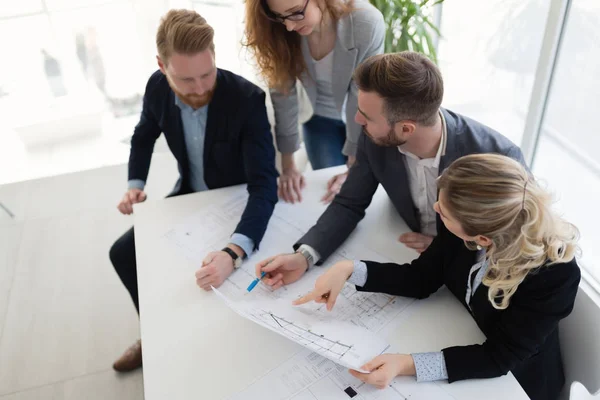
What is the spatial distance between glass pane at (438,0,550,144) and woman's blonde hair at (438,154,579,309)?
1.22 meters

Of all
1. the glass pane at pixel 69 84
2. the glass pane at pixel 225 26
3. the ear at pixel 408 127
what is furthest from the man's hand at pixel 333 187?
the glass pane at pixel 69 84

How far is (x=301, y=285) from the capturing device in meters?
1.31

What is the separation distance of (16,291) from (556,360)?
2329 millimetres

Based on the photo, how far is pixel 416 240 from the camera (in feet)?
4.66

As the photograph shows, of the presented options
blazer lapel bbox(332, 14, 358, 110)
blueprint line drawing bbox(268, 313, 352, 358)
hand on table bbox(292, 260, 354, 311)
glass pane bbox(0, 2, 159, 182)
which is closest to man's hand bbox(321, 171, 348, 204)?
blazer lapel bbox(332, 14, 358, 110)

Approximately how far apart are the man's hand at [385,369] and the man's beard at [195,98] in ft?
3.27

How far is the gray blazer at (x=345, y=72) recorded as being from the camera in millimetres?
1705

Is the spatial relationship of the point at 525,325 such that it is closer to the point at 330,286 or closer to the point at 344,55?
the point at 330,286

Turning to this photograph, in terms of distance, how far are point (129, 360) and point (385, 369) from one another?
4.34 ft

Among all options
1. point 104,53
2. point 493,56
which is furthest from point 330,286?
point 104,53

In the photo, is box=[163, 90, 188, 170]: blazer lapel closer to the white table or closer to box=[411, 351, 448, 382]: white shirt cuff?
the white table

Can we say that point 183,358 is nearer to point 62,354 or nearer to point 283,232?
point 283,232

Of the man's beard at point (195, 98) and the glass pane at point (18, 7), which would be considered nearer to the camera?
the man's beard at point (195, 98)

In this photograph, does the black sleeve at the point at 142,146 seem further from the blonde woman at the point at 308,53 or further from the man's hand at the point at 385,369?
the man's hand at the point at 385,369
